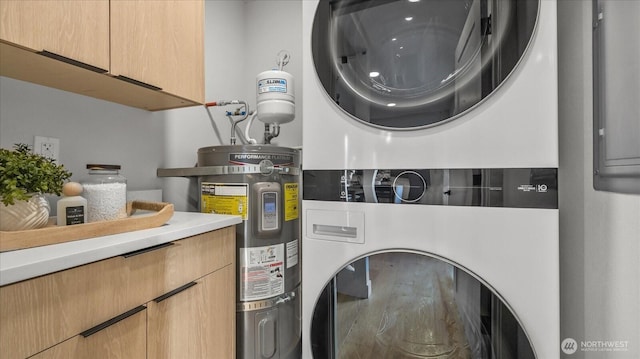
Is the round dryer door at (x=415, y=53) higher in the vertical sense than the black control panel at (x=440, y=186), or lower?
higher

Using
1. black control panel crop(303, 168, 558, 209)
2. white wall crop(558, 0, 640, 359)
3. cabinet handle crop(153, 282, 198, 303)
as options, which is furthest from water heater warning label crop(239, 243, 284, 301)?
white wall crop(558, 0, 640, 359)

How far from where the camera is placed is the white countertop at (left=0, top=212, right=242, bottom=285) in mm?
499

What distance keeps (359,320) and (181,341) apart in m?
0.55

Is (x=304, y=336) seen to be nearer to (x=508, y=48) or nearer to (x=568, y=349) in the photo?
(x=568, y=349)

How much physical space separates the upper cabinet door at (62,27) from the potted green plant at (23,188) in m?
0.28

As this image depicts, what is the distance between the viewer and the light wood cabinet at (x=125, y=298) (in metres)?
0.50

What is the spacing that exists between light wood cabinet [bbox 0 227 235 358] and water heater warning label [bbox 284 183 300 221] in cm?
28

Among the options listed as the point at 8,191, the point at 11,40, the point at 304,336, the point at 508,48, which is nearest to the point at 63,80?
the point at 11,40

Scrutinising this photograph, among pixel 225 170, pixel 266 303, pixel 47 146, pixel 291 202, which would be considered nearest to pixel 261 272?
pixel 266 303

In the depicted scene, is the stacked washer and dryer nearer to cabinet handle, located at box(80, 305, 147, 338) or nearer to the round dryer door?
the round dryer door

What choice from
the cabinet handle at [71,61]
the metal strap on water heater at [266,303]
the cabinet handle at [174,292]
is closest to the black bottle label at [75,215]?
the cabinet handle at [174,292]

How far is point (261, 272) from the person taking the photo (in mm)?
1172

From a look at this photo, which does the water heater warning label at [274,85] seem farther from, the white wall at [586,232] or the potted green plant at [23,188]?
the white wall at [586,232]

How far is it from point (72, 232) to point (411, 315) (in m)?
0.96
